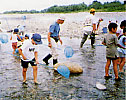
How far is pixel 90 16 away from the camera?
7.84 meters

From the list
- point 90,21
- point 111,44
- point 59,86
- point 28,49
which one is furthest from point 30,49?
point 90,21

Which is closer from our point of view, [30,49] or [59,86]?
[30,49]

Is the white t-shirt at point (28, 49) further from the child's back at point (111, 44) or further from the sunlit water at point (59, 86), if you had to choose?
the child's back at point (111, 44)

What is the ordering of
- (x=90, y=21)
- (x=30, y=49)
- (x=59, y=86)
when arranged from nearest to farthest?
(x=30, y=49) → (x=59, y=86) → (x=90, y=21)

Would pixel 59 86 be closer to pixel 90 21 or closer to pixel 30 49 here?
pixel 30 49

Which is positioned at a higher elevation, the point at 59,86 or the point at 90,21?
the point at 90,21

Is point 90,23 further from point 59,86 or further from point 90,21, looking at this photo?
point 59,86

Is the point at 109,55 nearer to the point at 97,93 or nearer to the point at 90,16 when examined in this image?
the point at 97,93

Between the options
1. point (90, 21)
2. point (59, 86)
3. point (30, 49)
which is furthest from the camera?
point (90, 21)

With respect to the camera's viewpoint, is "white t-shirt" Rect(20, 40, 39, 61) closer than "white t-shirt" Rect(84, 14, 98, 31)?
Yes

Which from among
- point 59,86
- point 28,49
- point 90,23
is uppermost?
point 90,23

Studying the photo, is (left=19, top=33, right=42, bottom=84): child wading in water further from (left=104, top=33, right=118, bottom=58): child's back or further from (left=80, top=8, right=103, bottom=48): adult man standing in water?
(left=80, top=8, right=103, bottom=48): adult man standing in water

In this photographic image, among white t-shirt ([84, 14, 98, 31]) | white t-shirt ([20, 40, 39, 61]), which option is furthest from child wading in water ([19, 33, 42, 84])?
white t-shirt ([84, 14, 98, 31])

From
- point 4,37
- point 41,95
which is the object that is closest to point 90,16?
point 4,37
